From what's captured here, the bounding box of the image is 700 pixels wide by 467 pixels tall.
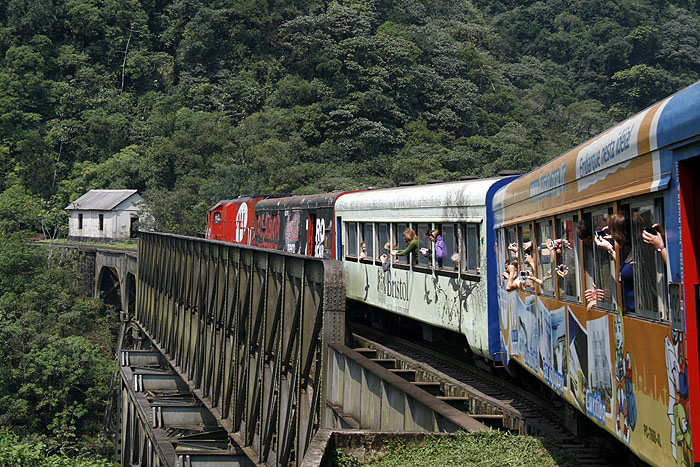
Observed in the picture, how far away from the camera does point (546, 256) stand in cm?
908

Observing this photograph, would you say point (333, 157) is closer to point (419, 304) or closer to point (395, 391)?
point (419, 304)

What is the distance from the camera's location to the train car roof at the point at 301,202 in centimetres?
2134

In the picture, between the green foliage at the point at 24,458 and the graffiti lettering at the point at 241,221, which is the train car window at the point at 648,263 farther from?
the graffiti lettering at the point at 241,221

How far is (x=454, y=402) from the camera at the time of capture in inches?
466

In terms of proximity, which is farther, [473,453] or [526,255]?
[526,255]

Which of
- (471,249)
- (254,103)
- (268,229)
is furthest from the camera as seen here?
(254,103)

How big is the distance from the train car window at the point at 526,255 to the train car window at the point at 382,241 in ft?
22.5

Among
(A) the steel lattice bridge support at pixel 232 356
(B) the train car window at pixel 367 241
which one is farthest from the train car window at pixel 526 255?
(B) the train car window at pixel 367 241

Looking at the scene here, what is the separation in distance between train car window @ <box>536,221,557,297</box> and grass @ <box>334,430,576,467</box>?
1.48 metres

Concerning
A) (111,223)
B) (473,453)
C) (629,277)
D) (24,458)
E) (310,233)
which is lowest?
(24,458)

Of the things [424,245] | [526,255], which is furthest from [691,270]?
[424,245]

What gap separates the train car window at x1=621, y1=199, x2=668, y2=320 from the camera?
5348 mm

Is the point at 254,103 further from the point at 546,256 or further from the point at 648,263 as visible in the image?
the point at 648,263

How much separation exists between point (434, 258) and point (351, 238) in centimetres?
542
